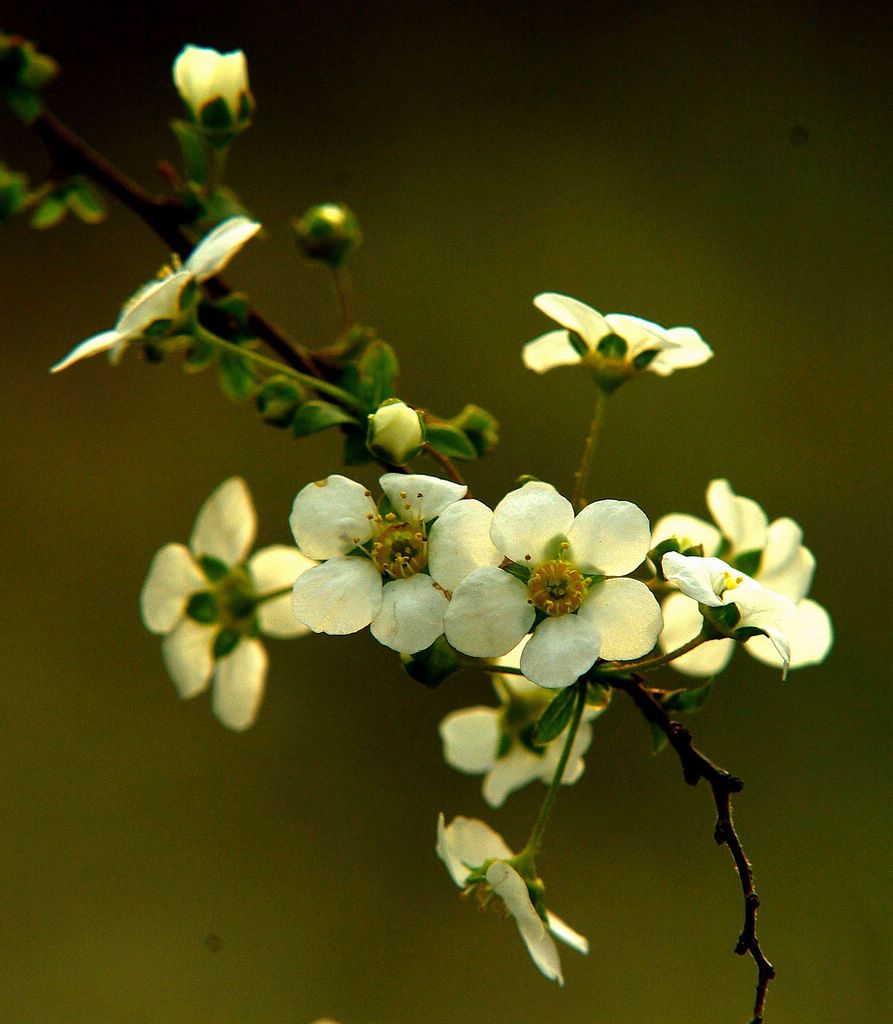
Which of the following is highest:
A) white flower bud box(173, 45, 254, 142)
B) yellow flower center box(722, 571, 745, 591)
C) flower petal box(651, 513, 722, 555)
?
white flower bud box(173, 45, 254, 142)

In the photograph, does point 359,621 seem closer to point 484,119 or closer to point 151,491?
point 151,491

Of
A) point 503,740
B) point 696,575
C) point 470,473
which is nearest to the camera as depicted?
point 696,575

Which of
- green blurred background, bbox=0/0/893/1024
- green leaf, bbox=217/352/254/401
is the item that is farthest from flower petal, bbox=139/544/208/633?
green blurred background, bbox=0/0/893/1024

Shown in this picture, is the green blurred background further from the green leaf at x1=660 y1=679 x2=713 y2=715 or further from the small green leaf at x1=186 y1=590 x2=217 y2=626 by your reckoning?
the green leaf at x1=660 y1=679 x2=713 y2=715

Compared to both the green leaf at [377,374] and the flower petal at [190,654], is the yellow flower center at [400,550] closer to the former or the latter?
the green leaf at [377,374]

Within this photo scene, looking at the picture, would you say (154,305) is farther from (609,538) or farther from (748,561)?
(748,561)

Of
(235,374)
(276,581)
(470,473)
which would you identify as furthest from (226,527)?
(470,473)

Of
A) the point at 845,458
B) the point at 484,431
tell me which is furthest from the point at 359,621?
the point at 845,458
